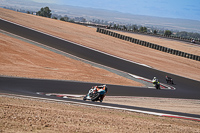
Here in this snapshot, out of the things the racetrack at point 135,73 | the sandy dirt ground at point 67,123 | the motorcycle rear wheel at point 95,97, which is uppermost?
the sandy dirt ground at point 67,123

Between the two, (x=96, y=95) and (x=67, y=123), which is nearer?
(x=67, y=123)

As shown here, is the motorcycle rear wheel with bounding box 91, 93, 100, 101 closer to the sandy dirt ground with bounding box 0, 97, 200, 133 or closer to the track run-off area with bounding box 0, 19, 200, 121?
the track run-off area with bounding box 0, 19, 200, 121

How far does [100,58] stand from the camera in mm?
32188

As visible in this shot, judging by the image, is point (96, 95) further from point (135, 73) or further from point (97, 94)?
point (135, 73)

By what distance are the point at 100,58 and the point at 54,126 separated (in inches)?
983

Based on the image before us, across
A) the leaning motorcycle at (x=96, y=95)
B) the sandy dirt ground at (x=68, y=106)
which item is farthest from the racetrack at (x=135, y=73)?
the leaning motorcycle at (x=96, y=95)

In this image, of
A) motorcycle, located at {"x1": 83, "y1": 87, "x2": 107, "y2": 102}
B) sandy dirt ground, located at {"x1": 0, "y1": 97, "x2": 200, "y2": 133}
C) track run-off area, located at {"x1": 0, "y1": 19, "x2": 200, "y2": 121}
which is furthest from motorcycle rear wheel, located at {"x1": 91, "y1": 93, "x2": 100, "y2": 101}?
sandy dirt ground, located at {"x1": 0, "y1": 97, "x2": 200, "y2": 133}

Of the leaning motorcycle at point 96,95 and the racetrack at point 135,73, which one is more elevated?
the leaning motorcycle at point 96,95

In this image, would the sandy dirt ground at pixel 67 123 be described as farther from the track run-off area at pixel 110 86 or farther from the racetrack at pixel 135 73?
the racetrack at pixel 135 73

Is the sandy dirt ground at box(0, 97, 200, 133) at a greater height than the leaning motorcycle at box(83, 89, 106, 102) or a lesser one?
greater

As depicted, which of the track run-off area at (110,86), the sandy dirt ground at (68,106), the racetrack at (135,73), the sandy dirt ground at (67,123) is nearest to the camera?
the sandy dirt ground at (67,123)

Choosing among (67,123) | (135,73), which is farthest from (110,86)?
(67,123)

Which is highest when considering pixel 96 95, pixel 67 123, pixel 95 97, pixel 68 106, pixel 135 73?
pixel 67 123

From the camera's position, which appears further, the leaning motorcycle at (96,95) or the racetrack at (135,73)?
the racetrack at (135,73)
